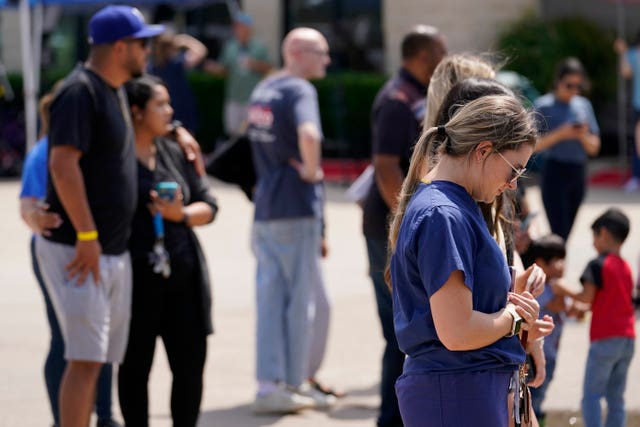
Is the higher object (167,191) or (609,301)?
(167,191)

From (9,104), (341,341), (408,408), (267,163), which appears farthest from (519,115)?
(9,104)

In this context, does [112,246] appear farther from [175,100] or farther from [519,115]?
[175,100]

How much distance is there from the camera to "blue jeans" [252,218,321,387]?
6.92m

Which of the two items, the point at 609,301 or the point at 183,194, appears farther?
the point at 183,194

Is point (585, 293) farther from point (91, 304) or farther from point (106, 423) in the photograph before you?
point (106, 423)

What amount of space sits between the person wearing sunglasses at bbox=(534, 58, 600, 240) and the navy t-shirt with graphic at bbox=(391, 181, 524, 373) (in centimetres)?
602

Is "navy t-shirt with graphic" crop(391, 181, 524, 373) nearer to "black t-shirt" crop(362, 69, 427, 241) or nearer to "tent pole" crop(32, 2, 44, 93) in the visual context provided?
"black t-shirt" crop(362, 69, 427, 241)

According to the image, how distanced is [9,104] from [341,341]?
13477mm

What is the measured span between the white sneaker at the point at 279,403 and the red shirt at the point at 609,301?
179 cm

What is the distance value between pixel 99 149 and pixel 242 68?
13.0 m

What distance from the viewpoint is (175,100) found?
17266 mm

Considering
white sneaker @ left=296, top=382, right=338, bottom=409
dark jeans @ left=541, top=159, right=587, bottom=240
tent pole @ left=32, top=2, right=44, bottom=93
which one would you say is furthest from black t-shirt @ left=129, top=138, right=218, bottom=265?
tent pole @ left=32, top=2, right=44, bottom=93

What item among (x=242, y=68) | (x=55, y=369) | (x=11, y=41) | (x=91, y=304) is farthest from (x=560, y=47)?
(x=91, y=304)

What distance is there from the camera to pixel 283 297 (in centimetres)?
705
